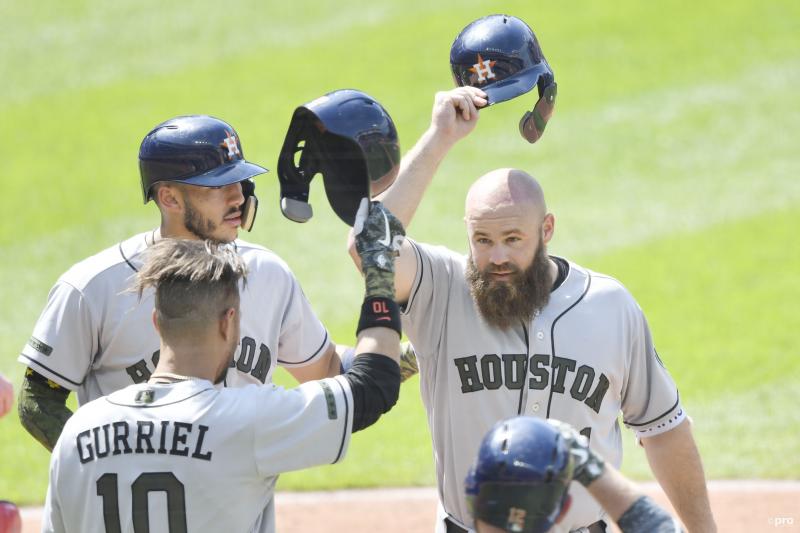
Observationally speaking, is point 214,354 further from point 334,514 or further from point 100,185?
point 100,185

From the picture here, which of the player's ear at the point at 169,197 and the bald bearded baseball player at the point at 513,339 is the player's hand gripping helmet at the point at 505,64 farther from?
the player's ear at the point at 169,197

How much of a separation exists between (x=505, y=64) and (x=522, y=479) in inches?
69.3

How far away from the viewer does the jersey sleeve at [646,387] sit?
381 centimetres

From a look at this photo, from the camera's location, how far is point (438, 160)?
364 cm

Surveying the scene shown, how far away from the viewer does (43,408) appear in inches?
144

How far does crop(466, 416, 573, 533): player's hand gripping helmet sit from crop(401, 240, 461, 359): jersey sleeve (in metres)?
1.36

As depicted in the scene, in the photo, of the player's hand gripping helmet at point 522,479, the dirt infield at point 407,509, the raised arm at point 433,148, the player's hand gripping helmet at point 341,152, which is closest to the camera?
the player's hand gripping helmet at point 522,479

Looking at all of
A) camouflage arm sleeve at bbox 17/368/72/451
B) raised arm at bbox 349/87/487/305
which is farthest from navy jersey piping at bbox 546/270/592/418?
camouflage arm sleeve at bbox 17/368/72/451

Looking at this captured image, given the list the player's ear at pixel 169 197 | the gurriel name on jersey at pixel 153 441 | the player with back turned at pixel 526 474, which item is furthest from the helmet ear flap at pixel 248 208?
the player with back turned at pixel 526 474

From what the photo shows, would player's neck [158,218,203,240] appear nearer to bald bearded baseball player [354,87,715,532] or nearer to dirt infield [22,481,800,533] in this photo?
bald bearded baseball player [354,87,715,532]

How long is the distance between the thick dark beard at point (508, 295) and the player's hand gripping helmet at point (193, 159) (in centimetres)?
81

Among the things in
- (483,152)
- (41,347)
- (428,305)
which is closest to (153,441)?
(41,347)

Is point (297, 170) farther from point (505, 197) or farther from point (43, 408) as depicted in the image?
point (43, 408)

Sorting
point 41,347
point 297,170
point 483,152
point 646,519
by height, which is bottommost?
point 646,519
